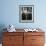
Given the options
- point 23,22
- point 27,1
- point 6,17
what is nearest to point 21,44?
point 23,22

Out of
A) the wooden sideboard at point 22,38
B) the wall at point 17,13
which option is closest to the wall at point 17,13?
the wall at point 17,13

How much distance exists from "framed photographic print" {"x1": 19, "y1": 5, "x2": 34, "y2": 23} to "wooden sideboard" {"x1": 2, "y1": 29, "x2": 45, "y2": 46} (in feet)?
2.08

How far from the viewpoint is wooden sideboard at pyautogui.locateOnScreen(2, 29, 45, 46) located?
3643mm

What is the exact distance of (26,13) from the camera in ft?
13.6

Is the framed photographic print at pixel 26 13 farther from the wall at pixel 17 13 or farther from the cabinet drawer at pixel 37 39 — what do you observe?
the cabinet drawer at pixel 37 39

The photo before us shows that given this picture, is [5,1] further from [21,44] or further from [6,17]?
[21,44]

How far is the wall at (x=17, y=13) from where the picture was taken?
410 cm

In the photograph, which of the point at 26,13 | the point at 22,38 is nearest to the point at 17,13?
the point at 26,13

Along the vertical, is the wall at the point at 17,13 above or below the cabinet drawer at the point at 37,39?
above

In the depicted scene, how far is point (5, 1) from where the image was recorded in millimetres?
4098

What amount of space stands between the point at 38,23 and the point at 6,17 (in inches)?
41.8

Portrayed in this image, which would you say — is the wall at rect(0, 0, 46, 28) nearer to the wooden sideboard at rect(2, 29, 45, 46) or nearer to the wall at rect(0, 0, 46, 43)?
the wall at rect(0, 0, 46, 43)

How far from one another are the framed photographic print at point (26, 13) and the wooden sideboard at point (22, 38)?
2.08 ft

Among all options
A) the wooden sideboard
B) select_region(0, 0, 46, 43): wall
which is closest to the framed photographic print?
select_region(0, 0, 46, 43): wall
